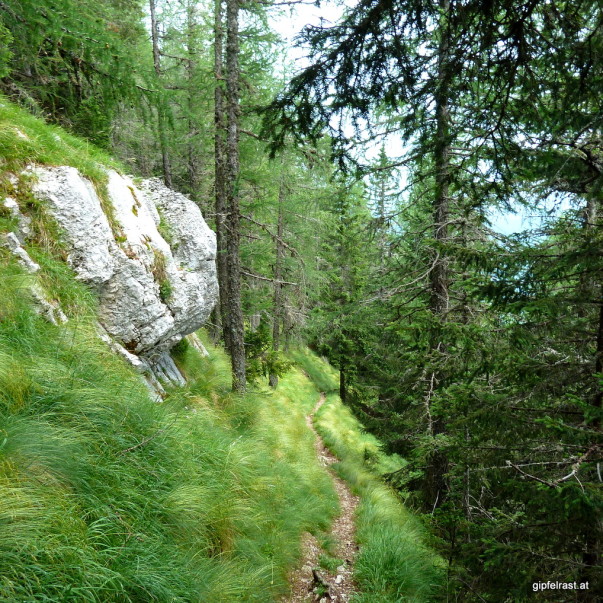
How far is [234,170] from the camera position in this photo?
27.6ft

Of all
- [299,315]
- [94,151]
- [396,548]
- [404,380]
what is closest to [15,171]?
[94,151]

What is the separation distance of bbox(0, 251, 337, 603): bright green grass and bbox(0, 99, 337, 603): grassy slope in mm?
13

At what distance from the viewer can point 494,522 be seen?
13.8 ft

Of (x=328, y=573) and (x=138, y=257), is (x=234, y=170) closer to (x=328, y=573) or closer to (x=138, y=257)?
(x=138, y=257)

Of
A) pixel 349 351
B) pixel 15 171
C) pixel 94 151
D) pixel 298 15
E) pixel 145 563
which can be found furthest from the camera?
pixel 349 351

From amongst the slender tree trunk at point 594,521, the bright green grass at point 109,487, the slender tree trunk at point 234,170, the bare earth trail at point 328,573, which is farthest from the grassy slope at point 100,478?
the slender tree trunk at point 594,521

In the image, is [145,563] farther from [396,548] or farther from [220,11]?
[220,11]

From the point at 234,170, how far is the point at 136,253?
3.22 m

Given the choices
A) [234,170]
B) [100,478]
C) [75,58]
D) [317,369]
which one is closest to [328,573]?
[100,478]

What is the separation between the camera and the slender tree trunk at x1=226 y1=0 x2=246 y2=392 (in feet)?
27.2

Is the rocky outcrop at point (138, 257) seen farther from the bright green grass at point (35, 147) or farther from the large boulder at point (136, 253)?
the bright green grass at point (35, 147)

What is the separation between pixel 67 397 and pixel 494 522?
4.54 m

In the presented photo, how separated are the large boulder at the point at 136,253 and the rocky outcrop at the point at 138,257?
13 mm

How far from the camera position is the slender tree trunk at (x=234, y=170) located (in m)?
8.28
